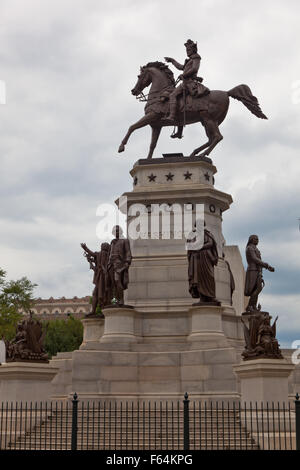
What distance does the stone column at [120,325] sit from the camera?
75.4ft

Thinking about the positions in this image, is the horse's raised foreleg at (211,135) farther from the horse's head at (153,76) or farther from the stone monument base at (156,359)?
the stone monument base at (156,359)

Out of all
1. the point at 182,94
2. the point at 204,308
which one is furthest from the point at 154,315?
the point at 182,94

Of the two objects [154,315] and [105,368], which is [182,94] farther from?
[105,368]

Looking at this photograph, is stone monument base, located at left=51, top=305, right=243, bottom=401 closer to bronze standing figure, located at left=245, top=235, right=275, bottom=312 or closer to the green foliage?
bronze standing figure, located at left=245, top=235, right=275, bottom=312

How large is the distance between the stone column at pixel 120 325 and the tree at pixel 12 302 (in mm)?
25616

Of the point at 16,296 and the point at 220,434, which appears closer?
the point at 220,434

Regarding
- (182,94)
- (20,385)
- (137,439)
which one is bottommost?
(137,439)

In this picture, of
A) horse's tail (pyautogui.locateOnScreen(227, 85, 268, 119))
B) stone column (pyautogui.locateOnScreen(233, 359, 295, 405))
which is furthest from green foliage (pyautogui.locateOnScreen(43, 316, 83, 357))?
stone column (pyautogui.locateOnScreen(233, 359, 295, 405))

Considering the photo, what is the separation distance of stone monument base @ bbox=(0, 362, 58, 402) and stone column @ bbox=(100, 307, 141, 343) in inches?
116

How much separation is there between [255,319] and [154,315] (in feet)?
19.5

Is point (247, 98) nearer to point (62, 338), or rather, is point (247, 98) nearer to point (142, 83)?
point (142, 83)

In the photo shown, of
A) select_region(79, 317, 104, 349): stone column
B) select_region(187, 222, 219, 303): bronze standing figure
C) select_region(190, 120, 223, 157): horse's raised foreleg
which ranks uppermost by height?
select_region(190, 120, 223, 157): horse's raised foreleg

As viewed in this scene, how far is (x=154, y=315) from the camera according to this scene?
2411cm

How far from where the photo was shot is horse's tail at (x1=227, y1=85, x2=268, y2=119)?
28444mm
